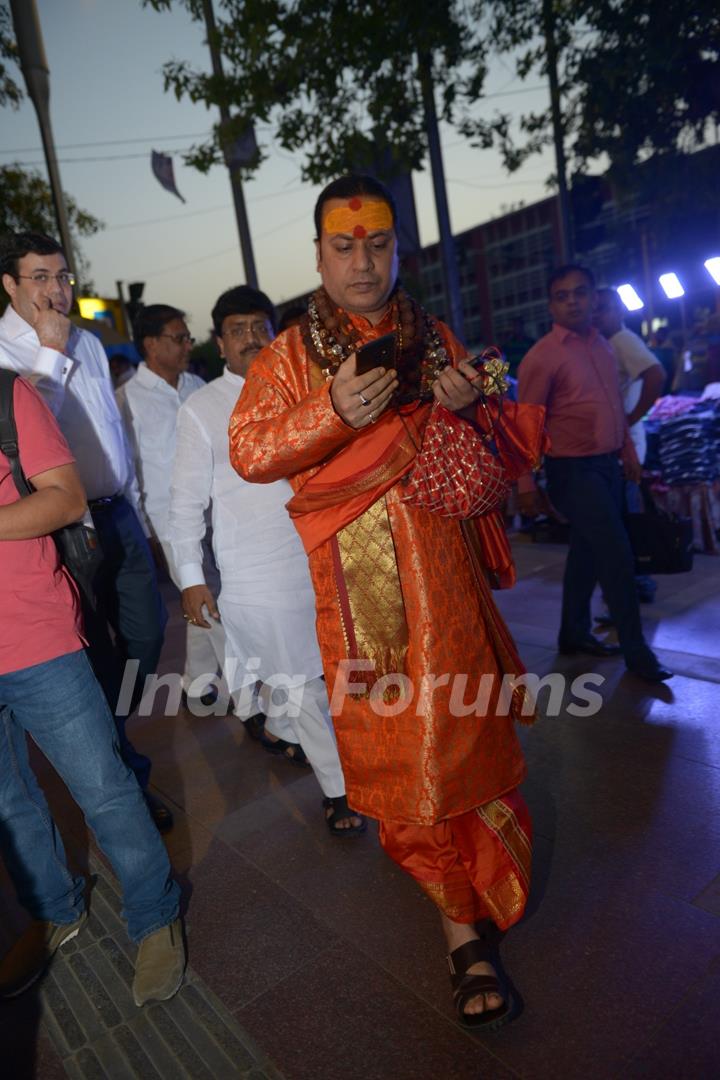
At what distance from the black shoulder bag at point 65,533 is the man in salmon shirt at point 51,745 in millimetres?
20

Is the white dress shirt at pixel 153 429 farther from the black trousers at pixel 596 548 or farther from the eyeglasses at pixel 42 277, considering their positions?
the black trousers at pixel 596 548

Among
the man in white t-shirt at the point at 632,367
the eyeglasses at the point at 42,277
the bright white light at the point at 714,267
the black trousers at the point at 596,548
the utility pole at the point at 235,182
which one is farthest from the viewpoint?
the utility pole at the point at 235,182

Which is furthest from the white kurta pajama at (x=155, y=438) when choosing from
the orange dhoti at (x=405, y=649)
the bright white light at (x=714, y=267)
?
the bright white light at (x=714, y=267)

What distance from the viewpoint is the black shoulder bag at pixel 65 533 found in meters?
2.04

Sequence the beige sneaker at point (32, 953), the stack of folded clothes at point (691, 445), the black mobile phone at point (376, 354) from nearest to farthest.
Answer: the black mobile phone at point (376, 354), the beige sneaker at point (32, 953), the stack of folded clothes at point (691, 445)

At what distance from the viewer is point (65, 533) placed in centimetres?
221

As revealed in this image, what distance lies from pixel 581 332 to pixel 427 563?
8.27 ft

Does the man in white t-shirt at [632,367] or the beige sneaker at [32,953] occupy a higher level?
the man in white t-shirt at [632,367]

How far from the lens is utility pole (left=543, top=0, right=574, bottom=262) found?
942 centimetres

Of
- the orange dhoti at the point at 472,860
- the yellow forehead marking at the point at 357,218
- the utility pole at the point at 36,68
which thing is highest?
the utility pole at the point at 36,68

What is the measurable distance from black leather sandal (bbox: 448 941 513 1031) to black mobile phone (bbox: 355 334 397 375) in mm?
1509

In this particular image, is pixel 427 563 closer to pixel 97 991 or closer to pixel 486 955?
pixel 486 955

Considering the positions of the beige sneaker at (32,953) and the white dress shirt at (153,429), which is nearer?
the beige sneaker at (32,953)

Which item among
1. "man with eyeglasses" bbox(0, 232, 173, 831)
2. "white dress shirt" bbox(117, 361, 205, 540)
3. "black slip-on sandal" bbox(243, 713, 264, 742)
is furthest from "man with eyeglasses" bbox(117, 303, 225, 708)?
"man with eyeglasses" bbox(0, 232, 173, 831)
